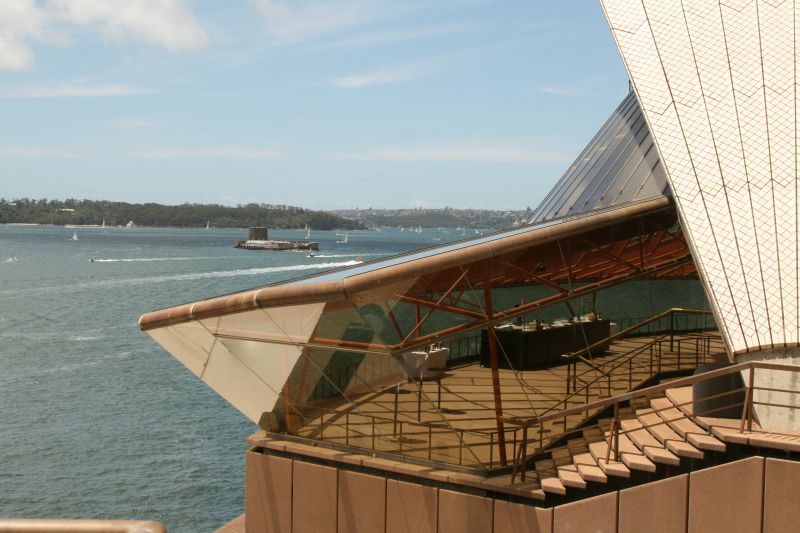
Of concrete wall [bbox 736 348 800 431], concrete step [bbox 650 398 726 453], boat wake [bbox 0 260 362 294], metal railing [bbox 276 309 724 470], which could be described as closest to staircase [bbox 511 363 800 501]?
concrete step [bbox 650 398 726 453]

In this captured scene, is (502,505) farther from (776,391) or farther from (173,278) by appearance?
(173,278)

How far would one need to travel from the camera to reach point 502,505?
13008mm

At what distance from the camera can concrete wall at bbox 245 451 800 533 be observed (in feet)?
36.3

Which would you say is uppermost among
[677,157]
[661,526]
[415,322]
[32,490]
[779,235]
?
[677,157]

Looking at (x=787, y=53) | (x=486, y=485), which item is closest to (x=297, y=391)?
(x=486, y=485)

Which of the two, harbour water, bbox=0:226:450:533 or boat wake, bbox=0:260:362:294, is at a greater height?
boat wake, bbox=0:260:362:294

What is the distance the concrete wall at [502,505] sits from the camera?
11.1m

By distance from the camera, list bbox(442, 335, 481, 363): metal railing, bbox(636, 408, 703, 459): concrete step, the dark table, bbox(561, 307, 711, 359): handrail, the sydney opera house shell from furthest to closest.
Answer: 1. bbox(561, 307, 711, 359): handrail
2. the dark table
3. bbox(442, 335, 481, 363): metal railing
4. the sydney opera house shell
5. bbox(636, 408, 703, 459): concrete step

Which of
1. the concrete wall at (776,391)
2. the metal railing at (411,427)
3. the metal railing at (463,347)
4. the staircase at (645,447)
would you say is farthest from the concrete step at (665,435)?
the metal railing at (463,347)

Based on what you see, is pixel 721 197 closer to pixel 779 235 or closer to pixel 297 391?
pixel 779 235

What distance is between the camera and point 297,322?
13.2 m

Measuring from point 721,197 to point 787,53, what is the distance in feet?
12.9

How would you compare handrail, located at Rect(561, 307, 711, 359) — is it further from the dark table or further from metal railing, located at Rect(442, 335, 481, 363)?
metal railing, located at Rect(442, 335, 481, 363)

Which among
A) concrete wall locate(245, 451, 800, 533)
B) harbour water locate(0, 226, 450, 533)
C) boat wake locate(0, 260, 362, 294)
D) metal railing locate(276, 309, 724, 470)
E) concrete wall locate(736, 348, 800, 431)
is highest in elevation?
concrete wall locate(736, 348, 800, 431)
